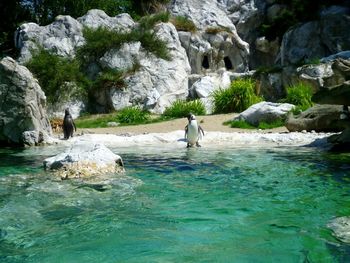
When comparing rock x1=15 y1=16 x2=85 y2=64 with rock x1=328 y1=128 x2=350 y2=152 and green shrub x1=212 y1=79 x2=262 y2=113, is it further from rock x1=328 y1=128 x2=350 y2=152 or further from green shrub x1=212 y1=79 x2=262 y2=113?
rock x1=328 y1=128 x2=350 y2=152

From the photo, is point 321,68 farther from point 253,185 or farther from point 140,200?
point 140,200

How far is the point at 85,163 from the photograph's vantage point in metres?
8.82

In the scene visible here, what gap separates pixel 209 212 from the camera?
612cm

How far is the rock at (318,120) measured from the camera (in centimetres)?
1576

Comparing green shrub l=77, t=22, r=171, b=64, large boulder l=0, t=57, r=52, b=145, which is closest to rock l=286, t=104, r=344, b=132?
large boulder l=0, t=57, r=52, b=145

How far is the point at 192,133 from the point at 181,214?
346 inches

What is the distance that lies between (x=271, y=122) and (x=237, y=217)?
1376 cm

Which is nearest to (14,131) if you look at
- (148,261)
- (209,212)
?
(209,212)

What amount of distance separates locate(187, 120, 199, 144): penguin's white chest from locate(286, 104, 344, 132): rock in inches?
163

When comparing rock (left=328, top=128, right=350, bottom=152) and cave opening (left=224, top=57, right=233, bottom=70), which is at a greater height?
cave opening (left=224, top=57, right=233, bottom=70)

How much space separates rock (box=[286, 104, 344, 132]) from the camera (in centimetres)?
1576

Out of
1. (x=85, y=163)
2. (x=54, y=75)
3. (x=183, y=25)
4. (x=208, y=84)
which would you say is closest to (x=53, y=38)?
(x=54, y=75)

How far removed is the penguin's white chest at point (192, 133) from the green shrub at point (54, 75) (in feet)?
46.8

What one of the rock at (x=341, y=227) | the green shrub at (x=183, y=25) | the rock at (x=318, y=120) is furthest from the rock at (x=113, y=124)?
the rock at (x=341, y=227)
